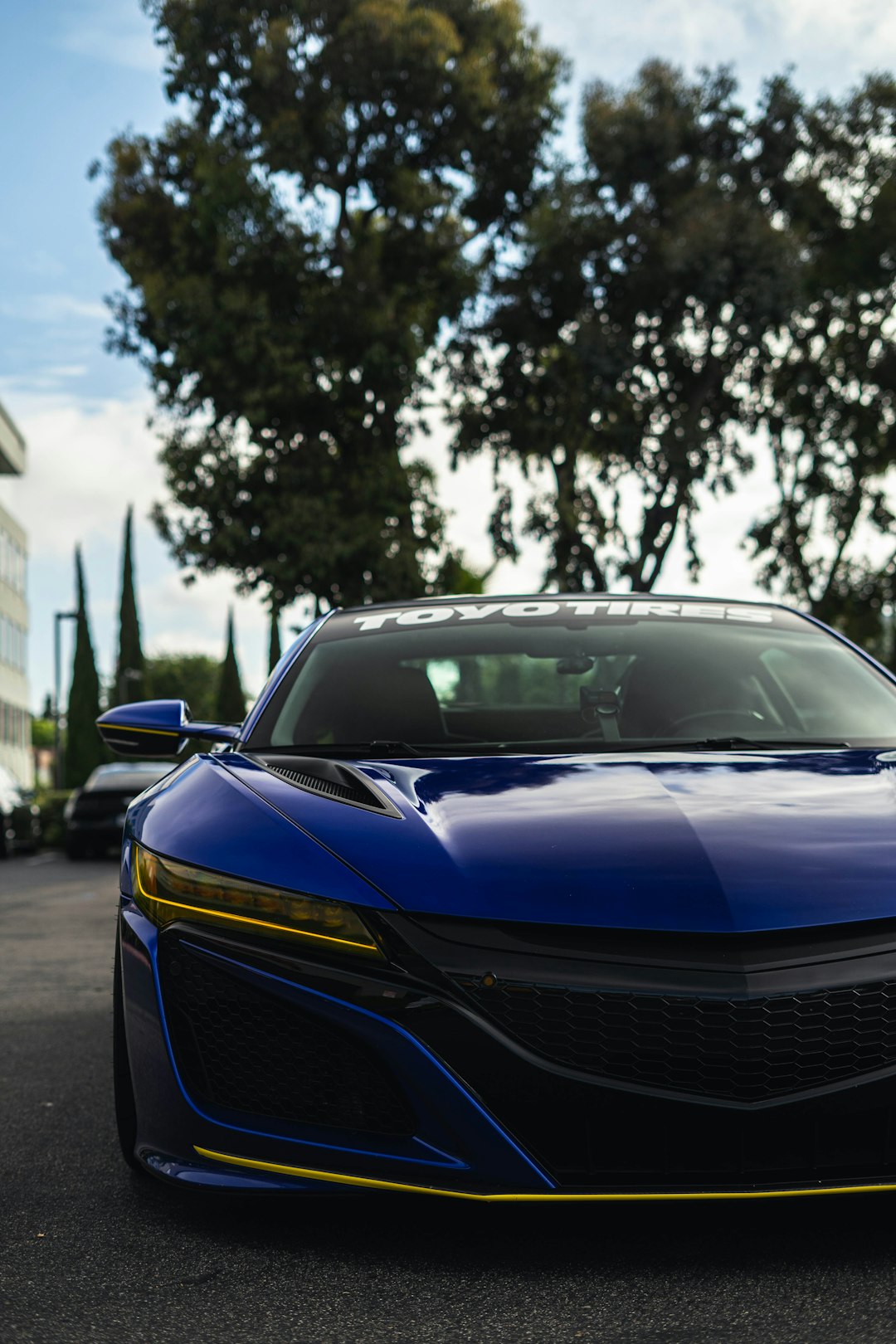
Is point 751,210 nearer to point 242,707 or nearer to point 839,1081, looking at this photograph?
point 839,1081

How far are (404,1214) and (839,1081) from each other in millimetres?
826

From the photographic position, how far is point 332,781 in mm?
3023

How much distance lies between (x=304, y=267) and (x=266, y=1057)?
21.8 m

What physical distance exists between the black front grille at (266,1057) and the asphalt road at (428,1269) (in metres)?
0.16

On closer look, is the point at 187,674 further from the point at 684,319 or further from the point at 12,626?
the point at 684,319

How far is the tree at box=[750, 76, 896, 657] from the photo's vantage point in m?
24.8

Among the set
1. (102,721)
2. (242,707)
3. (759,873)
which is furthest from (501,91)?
(242,707)

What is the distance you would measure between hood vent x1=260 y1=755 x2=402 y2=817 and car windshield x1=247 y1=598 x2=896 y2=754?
0.23 m

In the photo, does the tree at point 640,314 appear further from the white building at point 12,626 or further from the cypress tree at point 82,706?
the cypress tree at point 82,706

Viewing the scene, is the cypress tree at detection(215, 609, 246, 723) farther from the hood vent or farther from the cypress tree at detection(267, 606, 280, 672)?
the hood vent

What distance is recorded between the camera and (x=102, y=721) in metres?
4.22

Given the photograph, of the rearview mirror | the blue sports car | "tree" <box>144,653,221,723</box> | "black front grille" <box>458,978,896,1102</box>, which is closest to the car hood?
the blue sports car

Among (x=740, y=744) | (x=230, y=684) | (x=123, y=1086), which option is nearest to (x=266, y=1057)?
(x=123, y=1086)

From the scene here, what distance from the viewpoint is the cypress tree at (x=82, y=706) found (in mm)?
62812
